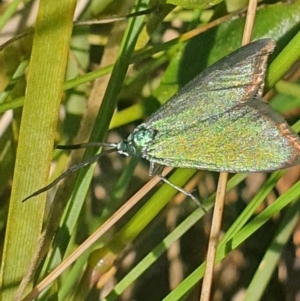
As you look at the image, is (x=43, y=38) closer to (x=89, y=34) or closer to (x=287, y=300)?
(x=89, y=34)

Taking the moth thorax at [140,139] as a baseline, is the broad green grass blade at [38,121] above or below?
above

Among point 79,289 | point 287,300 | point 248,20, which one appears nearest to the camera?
point 248,20

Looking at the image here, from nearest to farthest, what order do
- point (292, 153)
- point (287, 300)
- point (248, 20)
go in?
point (292, 153) → point (248, 20) → point (287, 300)

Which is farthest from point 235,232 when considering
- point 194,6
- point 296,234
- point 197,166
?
point 296,234

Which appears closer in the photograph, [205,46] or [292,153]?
[292,153]

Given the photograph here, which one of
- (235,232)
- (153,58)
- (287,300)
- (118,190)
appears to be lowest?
(287,300)

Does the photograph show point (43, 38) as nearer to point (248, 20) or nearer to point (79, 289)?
point (248, 20)

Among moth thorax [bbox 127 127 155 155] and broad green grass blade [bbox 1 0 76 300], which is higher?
broad green grass blade [bbox 1 0 76 300]

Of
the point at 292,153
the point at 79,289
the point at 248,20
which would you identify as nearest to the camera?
the point at 292,153

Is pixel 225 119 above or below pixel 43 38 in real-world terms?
below
